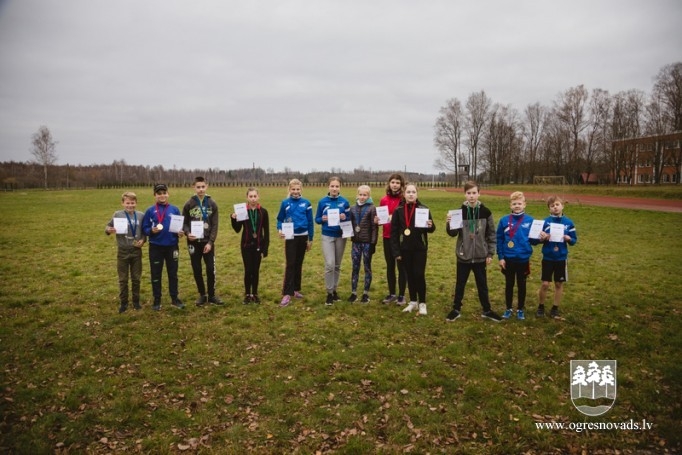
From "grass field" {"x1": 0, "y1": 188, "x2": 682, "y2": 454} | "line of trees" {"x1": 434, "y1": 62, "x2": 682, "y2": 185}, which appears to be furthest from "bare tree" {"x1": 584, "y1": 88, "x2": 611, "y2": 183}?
"grass field" {"x1": 0, "y1": 188, "x2": 682, "y2": 454}

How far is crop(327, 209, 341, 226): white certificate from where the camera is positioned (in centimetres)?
803

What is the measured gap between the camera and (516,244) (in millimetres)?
7188

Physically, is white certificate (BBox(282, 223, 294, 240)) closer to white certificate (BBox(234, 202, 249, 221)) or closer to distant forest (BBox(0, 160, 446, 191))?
white certificate (BBox(234, 202, 249, 221))

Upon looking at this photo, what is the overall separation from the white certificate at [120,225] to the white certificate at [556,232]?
8.24m

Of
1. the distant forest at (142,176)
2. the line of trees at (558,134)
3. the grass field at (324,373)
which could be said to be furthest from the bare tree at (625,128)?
the grass field at (324,373)

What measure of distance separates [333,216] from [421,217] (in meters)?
1.88

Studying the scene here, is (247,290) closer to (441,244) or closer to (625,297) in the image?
(625,297)

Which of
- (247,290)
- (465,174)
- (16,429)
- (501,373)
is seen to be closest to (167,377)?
(16,429)

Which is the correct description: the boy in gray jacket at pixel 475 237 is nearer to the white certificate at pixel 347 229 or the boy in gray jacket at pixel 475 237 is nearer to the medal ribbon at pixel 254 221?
the white certificate at pixel 347 229

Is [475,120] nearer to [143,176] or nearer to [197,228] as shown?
[197,228]

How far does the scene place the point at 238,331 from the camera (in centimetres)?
700

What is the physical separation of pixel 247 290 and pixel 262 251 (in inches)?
40.6

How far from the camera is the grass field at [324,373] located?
4176mm

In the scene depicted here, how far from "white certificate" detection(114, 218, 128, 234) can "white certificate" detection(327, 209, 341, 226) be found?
4.08m
